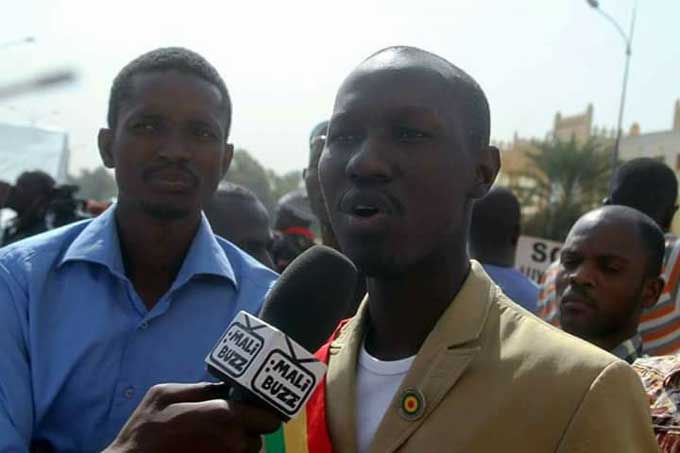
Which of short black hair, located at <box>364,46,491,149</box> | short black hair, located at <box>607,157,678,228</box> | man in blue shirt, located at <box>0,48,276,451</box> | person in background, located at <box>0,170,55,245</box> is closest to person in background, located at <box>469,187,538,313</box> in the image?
short black hair, located at <box>607,157,678,228</box>

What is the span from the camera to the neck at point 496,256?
5.27m

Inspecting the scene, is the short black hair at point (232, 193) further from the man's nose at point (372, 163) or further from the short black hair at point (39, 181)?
the man's nose at point (372, 163)

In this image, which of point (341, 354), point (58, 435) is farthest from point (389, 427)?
point (58, 435)

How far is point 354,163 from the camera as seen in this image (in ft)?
6.41

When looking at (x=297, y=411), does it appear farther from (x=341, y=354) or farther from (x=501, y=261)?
(x=501, y=261)

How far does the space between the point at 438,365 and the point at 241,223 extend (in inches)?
128

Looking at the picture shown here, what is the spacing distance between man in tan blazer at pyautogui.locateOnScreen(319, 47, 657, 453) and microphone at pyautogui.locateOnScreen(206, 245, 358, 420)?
0.13m

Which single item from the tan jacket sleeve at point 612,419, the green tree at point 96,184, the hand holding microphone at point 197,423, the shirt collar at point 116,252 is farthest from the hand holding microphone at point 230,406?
the green tree at point 96,184

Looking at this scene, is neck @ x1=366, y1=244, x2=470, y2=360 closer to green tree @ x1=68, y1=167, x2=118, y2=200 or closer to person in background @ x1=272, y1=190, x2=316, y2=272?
person in background @ x1=272, y1=190, x2=316, y2=272

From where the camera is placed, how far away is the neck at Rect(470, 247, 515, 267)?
17.3 feet

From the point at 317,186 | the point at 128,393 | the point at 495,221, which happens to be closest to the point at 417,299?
the point at 128,393

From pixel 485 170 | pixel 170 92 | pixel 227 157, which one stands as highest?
pixel 170 92

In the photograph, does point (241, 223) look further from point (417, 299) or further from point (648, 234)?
point (417, 299)

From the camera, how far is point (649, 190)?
182 inches
